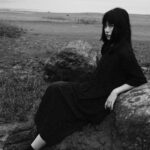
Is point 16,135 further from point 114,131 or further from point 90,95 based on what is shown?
point 114,131

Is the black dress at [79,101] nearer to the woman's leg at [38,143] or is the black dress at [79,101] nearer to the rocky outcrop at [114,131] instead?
the woman's leg at [38,143]

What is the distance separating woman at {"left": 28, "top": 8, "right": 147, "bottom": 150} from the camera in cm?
630

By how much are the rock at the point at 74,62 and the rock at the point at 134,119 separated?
344cm

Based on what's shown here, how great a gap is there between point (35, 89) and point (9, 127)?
1926 millimetres

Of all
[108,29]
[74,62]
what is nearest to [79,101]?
[108,29]

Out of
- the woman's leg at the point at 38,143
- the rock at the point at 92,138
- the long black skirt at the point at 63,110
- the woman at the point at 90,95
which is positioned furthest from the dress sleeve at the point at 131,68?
the woman's leg at the point at 38,143

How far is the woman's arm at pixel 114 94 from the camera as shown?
20.4 ft

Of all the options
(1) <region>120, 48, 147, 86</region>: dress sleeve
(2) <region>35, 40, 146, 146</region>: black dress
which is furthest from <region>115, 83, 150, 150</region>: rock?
(2) <region>35, 40, 146, 146</region>: black dress

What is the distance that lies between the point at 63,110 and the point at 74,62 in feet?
11.4

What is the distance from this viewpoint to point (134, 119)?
5867 mm

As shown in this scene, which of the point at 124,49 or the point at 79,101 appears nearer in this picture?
the point at 124,49

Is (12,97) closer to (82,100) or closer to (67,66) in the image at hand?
(67,66)

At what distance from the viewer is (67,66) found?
32.4 feet

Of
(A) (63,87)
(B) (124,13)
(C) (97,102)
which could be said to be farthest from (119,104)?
(B) (124,13)
